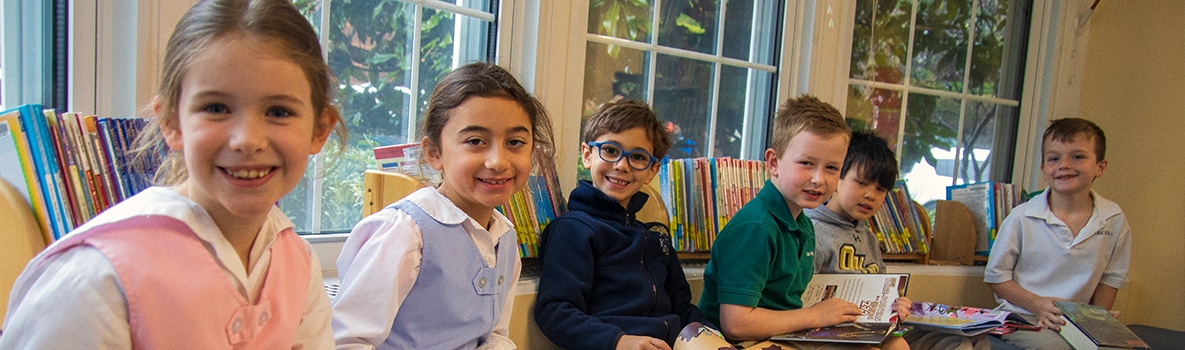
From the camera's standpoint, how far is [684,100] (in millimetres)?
2721

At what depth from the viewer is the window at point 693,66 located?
8.16 feet

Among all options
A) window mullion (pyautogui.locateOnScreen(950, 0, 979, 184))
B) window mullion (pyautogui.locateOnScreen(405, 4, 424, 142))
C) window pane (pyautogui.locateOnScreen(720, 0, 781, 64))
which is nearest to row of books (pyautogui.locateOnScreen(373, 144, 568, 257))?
window mullion (pyautogui.locateOnScreen(405, 4, 424, 142))

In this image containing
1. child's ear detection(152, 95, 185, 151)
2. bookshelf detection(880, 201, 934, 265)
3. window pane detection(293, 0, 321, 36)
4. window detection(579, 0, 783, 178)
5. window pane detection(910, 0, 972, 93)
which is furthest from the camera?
window pane detection(910, 0, 972, 93)

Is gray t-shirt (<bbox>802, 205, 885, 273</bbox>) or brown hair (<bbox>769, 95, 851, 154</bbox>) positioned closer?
brown hair (<bbox>769, 95, 851, 154</bbox>)

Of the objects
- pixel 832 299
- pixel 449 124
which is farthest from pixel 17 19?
pixel 832 299

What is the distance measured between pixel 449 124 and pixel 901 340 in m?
1.33

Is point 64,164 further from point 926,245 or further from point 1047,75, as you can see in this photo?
point 1047,75

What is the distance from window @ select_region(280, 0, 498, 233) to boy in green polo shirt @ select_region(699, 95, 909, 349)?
2.96ft

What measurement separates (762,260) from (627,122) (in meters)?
0.48

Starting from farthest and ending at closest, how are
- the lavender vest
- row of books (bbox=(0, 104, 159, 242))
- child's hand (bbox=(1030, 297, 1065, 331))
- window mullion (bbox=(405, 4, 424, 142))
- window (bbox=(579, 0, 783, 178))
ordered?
child's hand (bbox=(1030, 297, 1065, 331)), window (bbox=(579, 0, 783, 178)), window mullion (bbox=(405, 4, 424, 142)), the lavender vest, row of books (bbox=(0, 104, 159, 242))

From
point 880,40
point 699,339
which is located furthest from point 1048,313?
point 699,339

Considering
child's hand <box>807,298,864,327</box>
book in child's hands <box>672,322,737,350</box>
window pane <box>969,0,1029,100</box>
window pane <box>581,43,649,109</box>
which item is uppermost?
window pane <box>969,0,1029,100</box>

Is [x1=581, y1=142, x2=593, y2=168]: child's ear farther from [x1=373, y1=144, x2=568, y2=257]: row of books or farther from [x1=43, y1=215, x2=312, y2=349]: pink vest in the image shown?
[x1=43, y1=215, x2=312, y2=349]: pink vest

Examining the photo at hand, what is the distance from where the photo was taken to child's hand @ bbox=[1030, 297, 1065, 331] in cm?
259
